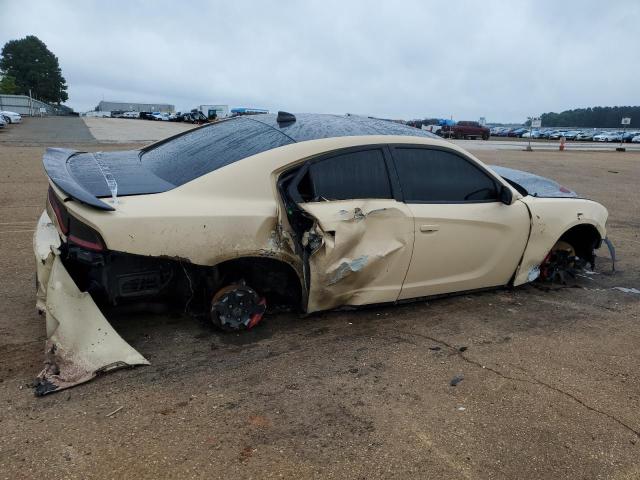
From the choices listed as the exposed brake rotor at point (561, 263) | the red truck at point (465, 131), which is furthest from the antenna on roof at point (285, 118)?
the red truck at point (465, 131)

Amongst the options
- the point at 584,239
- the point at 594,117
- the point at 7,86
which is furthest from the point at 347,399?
the point at 594,117

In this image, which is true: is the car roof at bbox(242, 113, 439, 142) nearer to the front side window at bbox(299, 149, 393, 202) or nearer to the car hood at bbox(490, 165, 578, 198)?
the front side window at bbox(299, 149, 393, 202)

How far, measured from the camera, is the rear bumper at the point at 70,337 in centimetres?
288

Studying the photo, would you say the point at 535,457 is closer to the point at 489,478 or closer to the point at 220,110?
the point at 489,478

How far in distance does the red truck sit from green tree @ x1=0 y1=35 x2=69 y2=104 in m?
90.4

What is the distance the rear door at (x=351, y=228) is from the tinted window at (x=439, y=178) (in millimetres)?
144

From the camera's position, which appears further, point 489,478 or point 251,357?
point 251,357

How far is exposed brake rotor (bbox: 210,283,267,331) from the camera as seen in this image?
11.3ft

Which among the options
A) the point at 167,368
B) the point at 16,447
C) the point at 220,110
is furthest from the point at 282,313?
the point at 220,110

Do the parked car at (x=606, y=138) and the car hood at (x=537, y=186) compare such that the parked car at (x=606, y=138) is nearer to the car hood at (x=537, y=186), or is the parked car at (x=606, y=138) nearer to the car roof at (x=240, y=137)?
the car hood at (x=537, y=186)

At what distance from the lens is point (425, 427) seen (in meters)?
2.68

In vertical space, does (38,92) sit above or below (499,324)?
above

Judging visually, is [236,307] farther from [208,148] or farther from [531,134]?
[531,134]

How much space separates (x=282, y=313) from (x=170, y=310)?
0.83 metres
